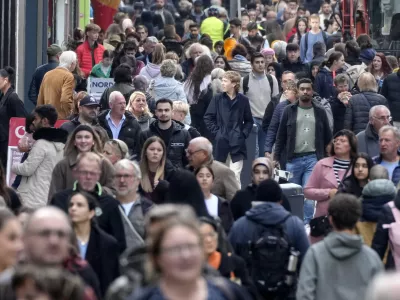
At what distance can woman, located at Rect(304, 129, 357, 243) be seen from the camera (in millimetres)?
13016

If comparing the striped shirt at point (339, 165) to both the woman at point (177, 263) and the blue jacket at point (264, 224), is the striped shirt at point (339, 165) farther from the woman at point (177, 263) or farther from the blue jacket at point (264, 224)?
the woman at point (177, 263)

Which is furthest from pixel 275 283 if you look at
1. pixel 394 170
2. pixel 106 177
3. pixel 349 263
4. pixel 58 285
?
pixel 58 285

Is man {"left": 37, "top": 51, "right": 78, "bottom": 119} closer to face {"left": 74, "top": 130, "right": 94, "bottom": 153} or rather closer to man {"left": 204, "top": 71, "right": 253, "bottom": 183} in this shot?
man {"left": 204, "top": 71, "right": 253, "bottom": 183}

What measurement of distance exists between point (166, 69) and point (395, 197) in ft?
29.4

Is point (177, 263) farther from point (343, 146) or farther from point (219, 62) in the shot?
point (219, 62)

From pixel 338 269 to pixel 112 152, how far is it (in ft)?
15.2

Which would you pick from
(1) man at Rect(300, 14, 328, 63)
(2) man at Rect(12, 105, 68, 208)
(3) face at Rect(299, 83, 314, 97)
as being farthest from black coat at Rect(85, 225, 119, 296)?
(1) man at Rect(300, 14, 328, 63)

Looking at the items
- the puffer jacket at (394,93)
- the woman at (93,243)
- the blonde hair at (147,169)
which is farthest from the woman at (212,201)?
the puffer jacket at (394,93)

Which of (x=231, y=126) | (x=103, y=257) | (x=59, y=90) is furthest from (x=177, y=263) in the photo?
(x=59, y=90)

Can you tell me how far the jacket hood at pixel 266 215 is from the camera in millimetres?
10078

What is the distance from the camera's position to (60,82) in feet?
59.8

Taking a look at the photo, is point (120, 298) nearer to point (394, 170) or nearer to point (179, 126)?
point (394, 170)

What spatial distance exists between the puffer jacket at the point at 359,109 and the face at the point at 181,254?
11080 millimetres

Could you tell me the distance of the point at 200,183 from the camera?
11664 millimetres
